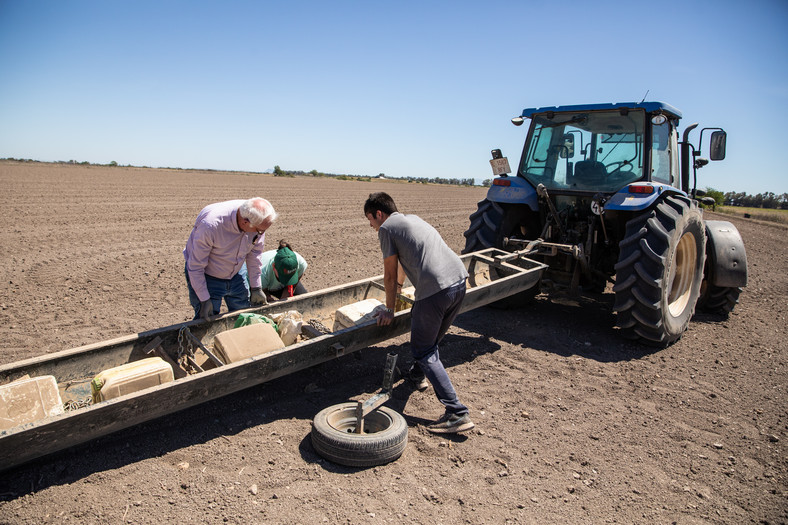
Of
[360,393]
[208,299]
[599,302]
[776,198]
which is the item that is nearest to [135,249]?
[208,299]

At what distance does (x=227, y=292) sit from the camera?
425 cm

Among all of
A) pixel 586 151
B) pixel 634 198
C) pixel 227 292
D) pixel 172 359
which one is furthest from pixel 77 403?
pixel 586 151

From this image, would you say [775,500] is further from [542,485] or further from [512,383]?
[512,383]

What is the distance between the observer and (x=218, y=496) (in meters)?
2.70

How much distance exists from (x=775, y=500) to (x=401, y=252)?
2.81 m

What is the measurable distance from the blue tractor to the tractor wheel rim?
12mm

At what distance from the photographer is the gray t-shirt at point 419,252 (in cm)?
346

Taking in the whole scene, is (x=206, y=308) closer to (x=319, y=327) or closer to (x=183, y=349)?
(x=183, y=349)

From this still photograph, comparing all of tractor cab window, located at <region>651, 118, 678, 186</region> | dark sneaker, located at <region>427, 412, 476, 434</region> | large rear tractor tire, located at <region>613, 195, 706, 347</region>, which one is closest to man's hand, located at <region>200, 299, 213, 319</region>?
dark sneaker, located at <region>427, 412, 476, 434</region>

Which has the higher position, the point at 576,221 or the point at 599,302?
the point at 576,221

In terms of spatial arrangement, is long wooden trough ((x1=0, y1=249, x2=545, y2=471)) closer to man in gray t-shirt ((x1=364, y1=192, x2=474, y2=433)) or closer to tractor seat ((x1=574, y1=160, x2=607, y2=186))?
man in gray t-shirt ((x1=364, y1=192, x2=474, y2=433))

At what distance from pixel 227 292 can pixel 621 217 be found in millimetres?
4257

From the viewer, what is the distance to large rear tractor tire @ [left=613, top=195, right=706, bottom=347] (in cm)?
477

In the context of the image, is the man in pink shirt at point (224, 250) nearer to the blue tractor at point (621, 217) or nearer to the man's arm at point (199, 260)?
the man's arm at point (199, 260)
